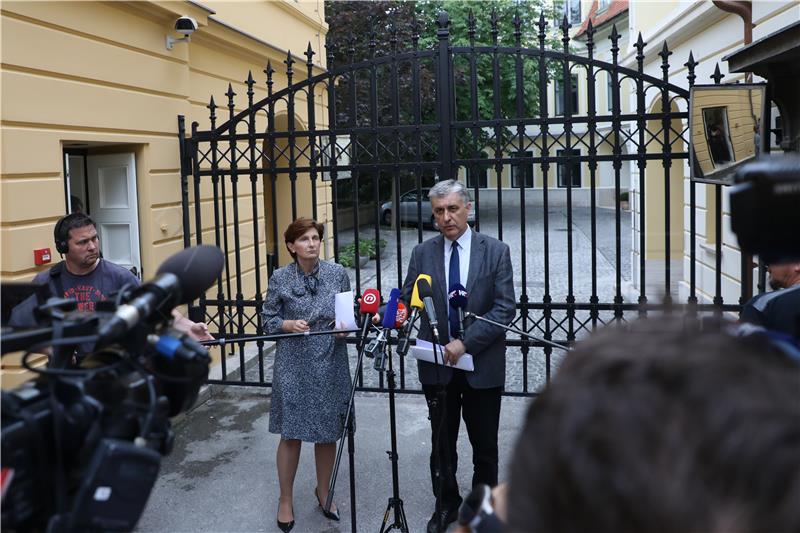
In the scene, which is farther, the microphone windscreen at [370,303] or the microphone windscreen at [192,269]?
the microphone windscreen at [370,303]

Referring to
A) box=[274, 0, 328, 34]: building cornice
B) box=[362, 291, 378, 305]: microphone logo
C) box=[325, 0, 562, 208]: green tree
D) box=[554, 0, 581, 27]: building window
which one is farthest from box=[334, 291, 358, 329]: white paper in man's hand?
box=[554, 0, 581, 27]: building window

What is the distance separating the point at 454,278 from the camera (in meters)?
4.02

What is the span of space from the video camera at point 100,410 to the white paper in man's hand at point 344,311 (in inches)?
90.3

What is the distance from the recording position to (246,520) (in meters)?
4.22

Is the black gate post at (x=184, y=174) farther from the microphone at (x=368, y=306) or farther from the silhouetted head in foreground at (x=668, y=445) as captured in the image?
the silhouetted head in foreground at (x=668, y=445)

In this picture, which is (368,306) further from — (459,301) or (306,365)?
(306,365)

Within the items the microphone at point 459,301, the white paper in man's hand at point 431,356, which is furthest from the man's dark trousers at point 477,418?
the microphone at point 459,301

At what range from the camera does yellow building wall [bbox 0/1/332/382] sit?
14.7 feet

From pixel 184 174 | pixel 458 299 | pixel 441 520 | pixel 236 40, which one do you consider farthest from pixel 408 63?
pixel 441 520

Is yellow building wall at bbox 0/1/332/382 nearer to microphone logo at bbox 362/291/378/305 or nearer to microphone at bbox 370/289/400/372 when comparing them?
microphone logo at bbox 362/291/378/305

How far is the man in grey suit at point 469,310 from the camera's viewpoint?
391cm

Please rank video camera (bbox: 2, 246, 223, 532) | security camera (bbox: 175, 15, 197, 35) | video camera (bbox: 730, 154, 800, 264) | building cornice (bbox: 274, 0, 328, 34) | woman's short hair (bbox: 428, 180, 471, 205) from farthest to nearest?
building cornice (bbox: 274, 0, 328, 34) → security camera (bbox: 175, 15, 197, 35) → woman's short hair (bbox: 428, 180, 471, 205) → video camera (bbox: 2, 246, 223, 532) → video camera (bbox: 730, 154, 800, 264)

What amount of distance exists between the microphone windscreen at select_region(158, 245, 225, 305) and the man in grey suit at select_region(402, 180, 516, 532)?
227 cm

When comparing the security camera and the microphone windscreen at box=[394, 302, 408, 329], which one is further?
the security camera
